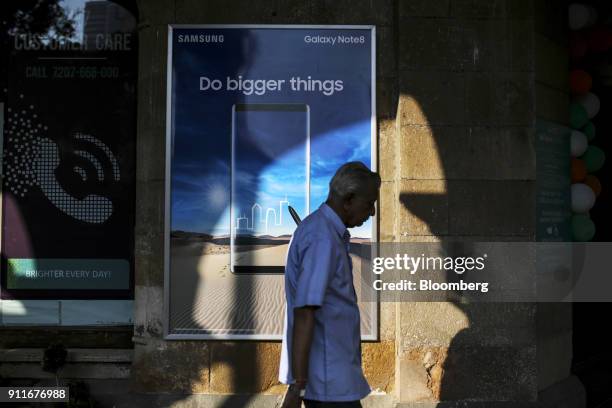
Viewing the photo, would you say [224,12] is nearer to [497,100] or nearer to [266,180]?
[266,180]

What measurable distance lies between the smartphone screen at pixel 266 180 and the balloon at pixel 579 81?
2300 mm

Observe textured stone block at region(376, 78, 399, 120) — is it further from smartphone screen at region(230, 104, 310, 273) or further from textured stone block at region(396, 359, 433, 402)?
textured stone block at region(396, 359, 433, 402)

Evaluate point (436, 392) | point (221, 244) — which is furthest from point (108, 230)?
point (436, 392)

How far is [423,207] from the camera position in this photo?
4.98 m

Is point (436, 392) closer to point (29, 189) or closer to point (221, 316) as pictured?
point (221, 316)

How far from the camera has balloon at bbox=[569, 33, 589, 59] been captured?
18.7ft

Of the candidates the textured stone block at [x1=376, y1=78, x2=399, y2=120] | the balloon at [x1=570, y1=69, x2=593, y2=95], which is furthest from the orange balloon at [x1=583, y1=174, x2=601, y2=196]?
the textured stone block at [x1=376, y1=78, x2=399, y2=120]

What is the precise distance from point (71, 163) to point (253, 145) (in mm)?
1555

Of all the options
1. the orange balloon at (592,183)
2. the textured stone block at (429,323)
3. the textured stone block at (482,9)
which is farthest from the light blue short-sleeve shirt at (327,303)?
the orange balloon at (592,183)

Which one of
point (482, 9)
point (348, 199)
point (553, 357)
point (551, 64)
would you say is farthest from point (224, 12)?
point (553, 357)

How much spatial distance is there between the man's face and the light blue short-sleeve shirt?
2.2 inches

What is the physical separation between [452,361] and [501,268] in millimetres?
768

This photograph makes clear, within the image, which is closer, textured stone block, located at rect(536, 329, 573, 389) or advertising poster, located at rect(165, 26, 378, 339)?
advertising poster, located at rect(165, 26, 378, 339)

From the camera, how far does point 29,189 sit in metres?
5.52
